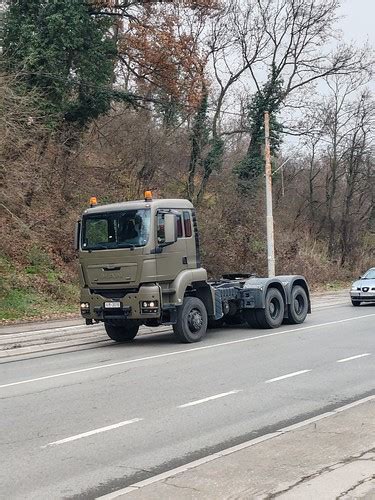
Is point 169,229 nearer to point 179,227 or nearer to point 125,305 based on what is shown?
point 179,227

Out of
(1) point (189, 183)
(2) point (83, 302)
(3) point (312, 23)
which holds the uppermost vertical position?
(3) point (312, 23)

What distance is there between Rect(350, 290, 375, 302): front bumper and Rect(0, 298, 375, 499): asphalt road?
31.3 ft

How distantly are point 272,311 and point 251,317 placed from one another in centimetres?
66

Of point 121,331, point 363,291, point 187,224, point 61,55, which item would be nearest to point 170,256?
point 187,224

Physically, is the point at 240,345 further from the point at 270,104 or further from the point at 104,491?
the point at 270,104

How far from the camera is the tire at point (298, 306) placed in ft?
61.4

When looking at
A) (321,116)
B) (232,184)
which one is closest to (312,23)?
(321,116)

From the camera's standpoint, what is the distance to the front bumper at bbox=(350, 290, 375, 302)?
25.0 metres

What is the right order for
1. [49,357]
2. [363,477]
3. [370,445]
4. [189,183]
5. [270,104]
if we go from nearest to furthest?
[363,477]
[370,445]
[49,357]
[189,183]
[270,104]

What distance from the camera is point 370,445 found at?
6379 mm

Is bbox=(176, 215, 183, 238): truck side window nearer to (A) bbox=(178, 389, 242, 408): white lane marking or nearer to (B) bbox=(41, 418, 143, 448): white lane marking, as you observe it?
(A) bbox=(178, 389, 242, 408): white lane marking

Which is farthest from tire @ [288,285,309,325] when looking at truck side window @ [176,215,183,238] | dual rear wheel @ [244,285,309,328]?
truck side window @ [176,215,183,238]

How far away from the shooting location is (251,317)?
17953mm

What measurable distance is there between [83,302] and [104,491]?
9.91 m
